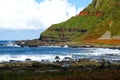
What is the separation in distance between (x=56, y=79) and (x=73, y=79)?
1121 mm

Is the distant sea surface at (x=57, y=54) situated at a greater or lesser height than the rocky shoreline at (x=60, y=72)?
greater

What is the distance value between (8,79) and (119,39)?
171 m

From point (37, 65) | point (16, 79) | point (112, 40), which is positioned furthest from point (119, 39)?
point (16, 79)

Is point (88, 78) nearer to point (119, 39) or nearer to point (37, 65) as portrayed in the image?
point (37, 65)

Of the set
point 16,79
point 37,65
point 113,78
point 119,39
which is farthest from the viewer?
point 119,39

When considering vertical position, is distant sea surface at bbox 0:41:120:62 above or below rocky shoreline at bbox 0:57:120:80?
above

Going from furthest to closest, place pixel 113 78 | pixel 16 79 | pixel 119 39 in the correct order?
1. pixel 119 39
2. pixel 16 79
3. pixel 113 78

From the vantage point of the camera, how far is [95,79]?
22.7m

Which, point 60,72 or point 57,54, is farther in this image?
point 57,54

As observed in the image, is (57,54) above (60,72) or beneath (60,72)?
above

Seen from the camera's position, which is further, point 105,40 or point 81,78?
point 105,40

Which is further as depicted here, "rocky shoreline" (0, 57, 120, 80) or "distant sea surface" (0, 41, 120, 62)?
"distant sea surface" (0, 41, 120, 62)

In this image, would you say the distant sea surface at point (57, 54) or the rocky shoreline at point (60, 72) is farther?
the distant sea surface at point (57, 54)

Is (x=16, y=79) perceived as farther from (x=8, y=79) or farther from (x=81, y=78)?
(x=81, y=78)
